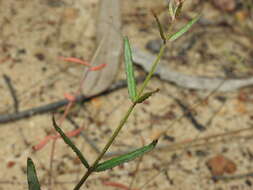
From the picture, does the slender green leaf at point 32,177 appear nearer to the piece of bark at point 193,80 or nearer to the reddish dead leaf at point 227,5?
the piece of bark at point 193,80

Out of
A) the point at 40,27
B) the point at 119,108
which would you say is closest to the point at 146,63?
the point at 119,108

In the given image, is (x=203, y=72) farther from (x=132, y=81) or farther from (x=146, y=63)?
(x=132, y=81)

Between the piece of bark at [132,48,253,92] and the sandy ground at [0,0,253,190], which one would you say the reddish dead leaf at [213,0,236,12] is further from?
the piece of bark at [132,48,253,92]

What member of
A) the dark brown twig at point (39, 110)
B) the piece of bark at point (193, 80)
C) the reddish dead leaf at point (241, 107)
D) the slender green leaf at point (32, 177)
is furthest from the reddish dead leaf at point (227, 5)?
the slender green leaf at point (32, 177)

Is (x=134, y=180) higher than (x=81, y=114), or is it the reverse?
(x=81, y=114)

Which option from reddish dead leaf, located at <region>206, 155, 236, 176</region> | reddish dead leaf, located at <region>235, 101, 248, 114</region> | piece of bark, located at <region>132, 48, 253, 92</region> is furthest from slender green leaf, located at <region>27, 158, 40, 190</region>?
reddish dead leaf, located at <region>235, 101, 248, 114</region>

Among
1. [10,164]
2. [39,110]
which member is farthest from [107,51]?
[10,164]
